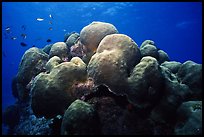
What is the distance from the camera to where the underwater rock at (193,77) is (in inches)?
250

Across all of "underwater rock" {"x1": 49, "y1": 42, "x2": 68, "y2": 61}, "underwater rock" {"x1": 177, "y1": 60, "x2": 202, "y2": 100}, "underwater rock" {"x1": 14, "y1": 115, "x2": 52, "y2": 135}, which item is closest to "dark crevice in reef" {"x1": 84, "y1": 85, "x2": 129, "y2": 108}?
"underwater rock" {"x1": 14, "y1": 115, "x2": 52, "y2": 135}

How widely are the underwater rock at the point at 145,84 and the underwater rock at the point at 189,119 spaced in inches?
31.3

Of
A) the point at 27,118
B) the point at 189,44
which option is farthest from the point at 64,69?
the point at 189,44

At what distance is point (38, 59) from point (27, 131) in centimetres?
285

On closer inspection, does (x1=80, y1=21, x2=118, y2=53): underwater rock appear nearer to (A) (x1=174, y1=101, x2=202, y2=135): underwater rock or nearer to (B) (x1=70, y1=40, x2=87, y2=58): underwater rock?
(B) (x1=70, y1=40, x2=87, y2=58): underwater rock

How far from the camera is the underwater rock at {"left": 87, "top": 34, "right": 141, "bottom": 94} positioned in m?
5.55

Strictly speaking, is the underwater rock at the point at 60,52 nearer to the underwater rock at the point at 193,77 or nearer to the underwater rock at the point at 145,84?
the underwater rock at the point at 145,84

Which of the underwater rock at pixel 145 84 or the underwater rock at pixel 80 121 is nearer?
the underwater rock at pixel 80 121

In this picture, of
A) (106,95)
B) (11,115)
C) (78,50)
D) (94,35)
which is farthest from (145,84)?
(11,115)

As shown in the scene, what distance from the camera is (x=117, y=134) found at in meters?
5.41

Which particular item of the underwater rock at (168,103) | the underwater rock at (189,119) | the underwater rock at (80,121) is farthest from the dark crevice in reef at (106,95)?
the underwater rock at (189,119)

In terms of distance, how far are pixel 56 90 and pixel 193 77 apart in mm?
4284

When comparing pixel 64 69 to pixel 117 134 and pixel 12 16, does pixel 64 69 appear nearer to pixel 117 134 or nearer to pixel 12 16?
pixel 117 134

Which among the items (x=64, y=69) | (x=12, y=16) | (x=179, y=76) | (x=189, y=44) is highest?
(x=64, y=69)
